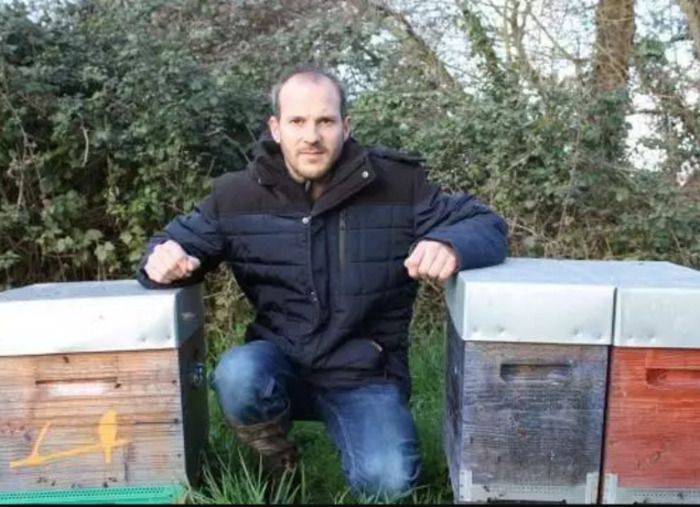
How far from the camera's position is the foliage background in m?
4.55

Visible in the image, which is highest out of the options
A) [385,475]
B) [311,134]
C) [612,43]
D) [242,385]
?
[612,43]

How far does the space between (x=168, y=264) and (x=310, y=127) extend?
63cm

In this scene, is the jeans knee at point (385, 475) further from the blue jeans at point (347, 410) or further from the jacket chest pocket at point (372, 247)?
the jacket chest pocket at point (372, 247)

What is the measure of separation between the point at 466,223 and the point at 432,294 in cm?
233

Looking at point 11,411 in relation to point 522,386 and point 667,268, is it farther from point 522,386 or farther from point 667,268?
point 667,268

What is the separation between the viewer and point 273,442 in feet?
8.55

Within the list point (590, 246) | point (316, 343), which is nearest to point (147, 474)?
point (316, 343)

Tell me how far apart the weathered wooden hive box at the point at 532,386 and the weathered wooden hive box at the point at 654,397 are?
42mm

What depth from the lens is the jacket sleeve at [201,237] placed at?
2.65m

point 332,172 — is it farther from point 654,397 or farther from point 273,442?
point 654,397

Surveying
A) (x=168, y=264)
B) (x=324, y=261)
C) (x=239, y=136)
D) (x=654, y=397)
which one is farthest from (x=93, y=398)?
(x=239, y=136)

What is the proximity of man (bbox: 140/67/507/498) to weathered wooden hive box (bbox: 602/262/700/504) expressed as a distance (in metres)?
0.57

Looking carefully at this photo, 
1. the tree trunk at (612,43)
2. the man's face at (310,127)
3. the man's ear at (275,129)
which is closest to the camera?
the man's face at (310,127)

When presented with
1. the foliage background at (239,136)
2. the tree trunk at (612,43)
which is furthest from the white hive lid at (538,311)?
the tree trunk at (612,43)
